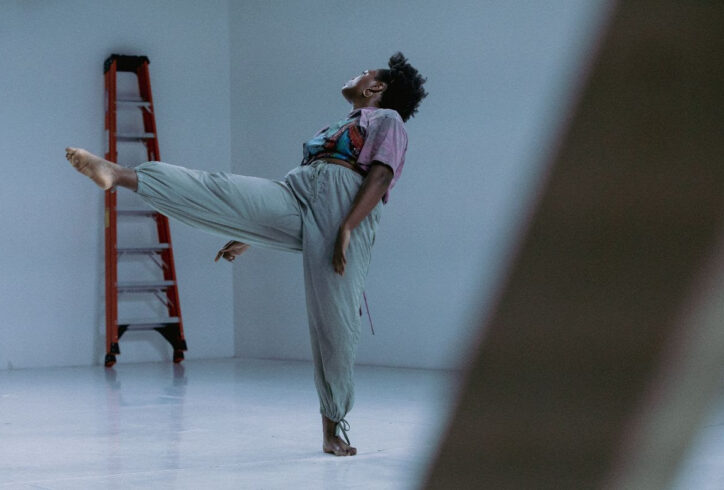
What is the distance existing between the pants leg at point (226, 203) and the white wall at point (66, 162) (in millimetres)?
3955

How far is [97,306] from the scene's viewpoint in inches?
258

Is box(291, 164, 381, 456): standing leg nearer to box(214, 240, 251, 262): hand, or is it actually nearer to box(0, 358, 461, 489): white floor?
box(0, 358, 461, 489): white floor

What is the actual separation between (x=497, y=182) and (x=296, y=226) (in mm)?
2708

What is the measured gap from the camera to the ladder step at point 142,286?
6.37m

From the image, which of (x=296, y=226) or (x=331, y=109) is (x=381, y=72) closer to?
(x=296, y=226)

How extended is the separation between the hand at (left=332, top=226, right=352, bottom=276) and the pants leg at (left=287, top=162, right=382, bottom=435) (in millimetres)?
42

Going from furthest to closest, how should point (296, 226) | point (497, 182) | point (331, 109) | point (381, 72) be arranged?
point (331, 109) < point (497, 182) < point (381, 72) < point (296, 226)

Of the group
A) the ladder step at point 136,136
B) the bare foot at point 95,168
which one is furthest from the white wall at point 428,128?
the bare foot at point 95,168

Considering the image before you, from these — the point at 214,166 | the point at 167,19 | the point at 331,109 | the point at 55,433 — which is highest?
the point at 167,19

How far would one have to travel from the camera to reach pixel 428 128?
574cm

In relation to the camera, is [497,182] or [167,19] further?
[167,19]

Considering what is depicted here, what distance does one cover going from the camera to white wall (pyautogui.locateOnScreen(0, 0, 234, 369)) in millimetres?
6328

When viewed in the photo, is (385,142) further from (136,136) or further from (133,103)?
(133,103)

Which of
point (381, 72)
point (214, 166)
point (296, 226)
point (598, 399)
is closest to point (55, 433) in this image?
point (296, 226)
